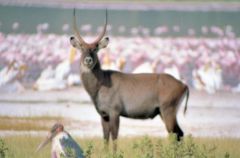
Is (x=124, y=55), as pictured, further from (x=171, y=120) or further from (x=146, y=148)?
(x=146, y=148)

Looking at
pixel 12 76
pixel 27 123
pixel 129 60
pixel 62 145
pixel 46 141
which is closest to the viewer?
pixel 62 145

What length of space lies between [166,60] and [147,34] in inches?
57.8

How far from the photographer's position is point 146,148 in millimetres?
9789

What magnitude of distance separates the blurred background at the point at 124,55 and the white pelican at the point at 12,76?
0.5 inches

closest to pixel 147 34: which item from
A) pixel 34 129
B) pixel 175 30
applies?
pixel 175 30

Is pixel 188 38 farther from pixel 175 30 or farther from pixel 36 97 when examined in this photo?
pixel 36 97

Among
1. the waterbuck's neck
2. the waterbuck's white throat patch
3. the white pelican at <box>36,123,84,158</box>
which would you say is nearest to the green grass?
the white pelican at <box>36,123,84,158</box>

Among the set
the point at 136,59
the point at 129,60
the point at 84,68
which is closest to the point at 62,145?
the point at 84,68

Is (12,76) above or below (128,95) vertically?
above

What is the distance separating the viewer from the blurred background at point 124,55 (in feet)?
44.7

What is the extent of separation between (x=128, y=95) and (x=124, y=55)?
14.4 ft

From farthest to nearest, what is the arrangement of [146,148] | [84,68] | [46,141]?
[84,68] < [46,141] < [146,148]

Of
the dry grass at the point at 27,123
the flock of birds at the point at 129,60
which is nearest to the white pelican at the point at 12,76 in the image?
the flock of birds at the point at 129,60

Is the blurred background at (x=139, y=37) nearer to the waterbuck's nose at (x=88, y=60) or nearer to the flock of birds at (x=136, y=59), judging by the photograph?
the flock of birds at (x=136, y=59)
